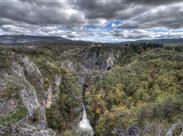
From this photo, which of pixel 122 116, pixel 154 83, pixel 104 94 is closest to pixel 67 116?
pixel 122 116

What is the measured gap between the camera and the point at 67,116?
118m

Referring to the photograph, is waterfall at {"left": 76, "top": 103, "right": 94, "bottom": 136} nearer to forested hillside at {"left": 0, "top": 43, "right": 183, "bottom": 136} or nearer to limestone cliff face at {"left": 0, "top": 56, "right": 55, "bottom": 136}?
forested hillside at {"left": 0, "top": 43, "right": 183, "bottom": 136}

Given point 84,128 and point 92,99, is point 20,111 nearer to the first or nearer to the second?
point 84,128

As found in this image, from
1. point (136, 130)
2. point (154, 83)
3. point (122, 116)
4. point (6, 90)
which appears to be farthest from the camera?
point (154, 83)

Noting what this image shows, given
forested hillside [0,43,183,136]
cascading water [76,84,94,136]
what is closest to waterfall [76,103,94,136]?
cascading water [76,84,94,136]

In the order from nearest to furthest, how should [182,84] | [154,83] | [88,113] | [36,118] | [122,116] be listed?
[36,118], [122,116], [88,113], [182,84], [154,83]

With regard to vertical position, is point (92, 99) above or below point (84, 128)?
above

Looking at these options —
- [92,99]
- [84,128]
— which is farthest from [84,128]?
[92,99]

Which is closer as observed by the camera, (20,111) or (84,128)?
(20,111)

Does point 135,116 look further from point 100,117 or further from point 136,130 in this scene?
point 100,117

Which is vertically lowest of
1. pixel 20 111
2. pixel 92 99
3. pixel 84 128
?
pixel 84 128

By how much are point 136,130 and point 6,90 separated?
5628 cm

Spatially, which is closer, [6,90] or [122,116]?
[6,90]

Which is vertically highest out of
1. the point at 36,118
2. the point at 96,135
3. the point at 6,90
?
the point at 6,90
